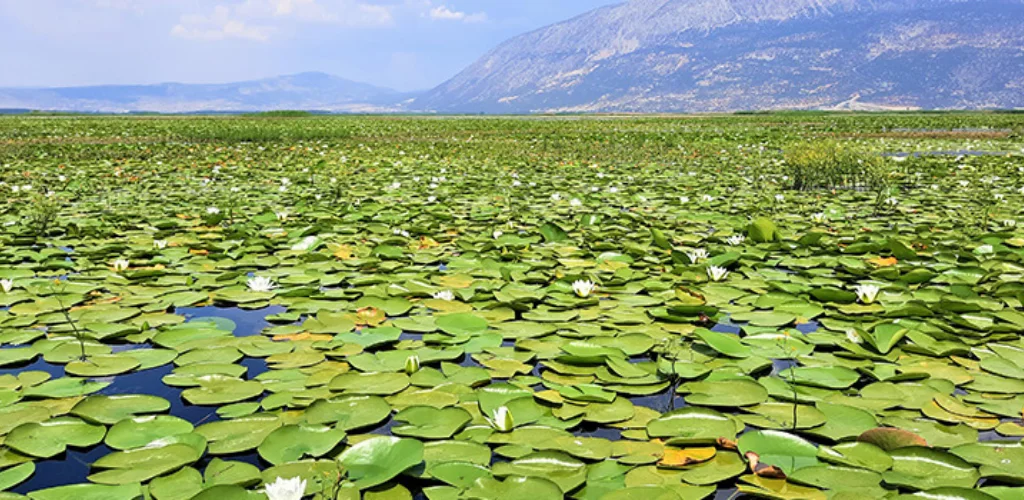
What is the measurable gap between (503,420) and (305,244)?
2.84 metres

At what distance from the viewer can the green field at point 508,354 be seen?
167cm

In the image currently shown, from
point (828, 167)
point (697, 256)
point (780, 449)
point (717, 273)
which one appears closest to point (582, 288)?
point (717, 273)

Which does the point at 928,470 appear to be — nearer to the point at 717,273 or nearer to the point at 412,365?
the point at 412,365

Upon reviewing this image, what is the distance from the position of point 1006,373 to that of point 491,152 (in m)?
11.3

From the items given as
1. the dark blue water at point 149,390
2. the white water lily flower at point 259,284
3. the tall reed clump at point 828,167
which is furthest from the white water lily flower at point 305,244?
the tall reed clump at point 828,167

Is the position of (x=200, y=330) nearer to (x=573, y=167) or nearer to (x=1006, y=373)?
(x=1006, y=373)

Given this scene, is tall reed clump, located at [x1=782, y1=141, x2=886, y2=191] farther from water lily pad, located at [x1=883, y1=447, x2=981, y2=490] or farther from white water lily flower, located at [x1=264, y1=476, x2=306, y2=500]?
white water lily flower, located at [x1=264, y1=476, x2=306, y2=500]

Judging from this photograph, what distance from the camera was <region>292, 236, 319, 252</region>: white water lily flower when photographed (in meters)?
4.25

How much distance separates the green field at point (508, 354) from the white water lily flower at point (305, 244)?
41 mm

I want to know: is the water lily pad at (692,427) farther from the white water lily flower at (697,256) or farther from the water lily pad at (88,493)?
the white water lily flower at (697,256)

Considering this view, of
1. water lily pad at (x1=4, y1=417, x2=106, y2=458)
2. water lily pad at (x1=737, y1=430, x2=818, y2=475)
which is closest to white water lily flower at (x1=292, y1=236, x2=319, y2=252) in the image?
water lily pad at (x1=4, y1=417, x2=106, y2=458)

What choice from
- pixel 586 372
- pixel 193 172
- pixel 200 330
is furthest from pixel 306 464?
pixel 193 172

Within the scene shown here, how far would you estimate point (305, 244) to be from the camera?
429cm

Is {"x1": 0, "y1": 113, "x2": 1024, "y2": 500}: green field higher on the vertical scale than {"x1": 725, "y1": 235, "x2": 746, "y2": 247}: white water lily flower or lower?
lower
